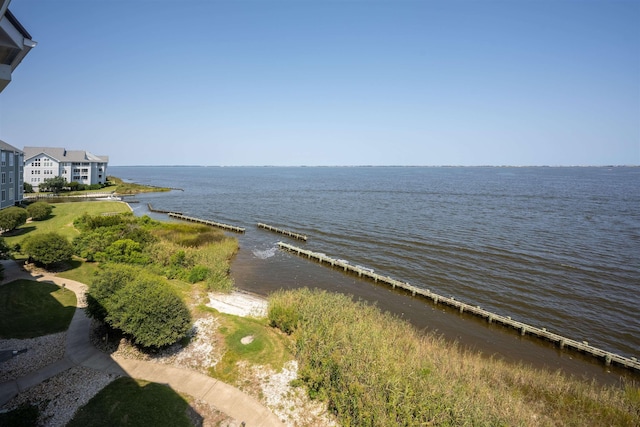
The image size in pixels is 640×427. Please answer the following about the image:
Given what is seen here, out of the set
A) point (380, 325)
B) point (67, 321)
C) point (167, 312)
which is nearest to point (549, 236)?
point (380, 325)

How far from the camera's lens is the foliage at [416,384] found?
50.8ft

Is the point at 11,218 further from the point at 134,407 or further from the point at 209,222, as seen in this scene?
the point at 134,407

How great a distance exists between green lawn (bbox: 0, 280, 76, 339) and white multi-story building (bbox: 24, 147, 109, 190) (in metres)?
85.6

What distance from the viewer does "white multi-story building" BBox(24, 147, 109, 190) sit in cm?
9350

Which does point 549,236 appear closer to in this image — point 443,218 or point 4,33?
point 443,218

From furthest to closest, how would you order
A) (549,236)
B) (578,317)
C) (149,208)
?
(149,208), (549,236), (578,317)

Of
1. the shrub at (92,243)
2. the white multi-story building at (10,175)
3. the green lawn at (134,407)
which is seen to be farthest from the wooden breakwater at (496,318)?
the white multi-story building at (10,175)

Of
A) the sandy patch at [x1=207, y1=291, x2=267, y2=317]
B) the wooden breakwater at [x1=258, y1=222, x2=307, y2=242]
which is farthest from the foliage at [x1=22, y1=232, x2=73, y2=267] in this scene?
the wooden breakwater at [x1=258, y1=222, x2=307, y2=242]

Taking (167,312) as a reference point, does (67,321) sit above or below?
below

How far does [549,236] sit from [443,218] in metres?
20.1

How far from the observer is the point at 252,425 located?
1580cm

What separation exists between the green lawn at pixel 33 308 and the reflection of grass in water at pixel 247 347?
11.4m

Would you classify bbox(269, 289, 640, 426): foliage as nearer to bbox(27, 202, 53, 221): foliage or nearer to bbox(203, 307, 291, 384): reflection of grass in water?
bbox(203, 307, 291, 384): reflection of grass in water

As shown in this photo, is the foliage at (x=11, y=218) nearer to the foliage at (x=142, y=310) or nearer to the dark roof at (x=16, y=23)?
the foliage at (x=142, y=310)
